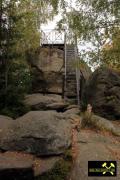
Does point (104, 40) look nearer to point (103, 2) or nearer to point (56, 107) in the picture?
point (103, 2)

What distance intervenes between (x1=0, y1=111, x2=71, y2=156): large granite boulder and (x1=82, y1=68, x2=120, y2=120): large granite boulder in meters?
6.38

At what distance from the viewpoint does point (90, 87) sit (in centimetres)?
2061

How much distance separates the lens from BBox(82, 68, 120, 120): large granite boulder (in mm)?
19734

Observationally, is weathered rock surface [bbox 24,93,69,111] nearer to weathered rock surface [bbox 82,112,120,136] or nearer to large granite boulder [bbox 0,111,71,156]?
weathered rock surface [bbox 82,112,120,136]

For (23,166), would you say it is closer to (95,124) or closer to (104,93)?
(95,124)

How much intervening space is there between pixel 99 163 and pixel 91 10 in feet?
30.8

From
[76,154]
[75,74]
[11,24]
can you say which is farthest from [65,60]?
[76,154]

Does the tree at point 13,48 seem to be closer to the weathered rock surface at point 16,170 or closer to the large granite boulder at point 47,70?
the large granite boulder at point 47,70

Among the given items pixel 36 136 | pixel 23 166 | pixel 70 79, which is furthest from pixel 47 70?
pixel 23 166

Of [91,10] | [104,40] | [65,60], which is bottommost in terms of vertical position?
[65,60]

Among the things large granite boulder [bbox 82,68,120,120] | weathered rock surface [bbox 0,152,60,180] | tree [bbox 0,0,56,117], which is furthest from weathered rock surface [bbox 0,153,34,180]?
large granite boulder [bbox 82,68,120,120]

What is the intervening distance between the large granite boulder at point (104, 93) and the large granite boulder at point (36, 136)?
20.9 ft

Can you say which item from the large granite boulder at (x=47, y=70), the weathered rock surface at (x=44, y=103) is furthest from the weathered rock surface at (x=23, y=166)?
the large granite boulder at (x=47, y=70)

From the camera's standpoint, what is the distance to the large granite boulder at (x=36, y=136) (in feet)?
40.7
